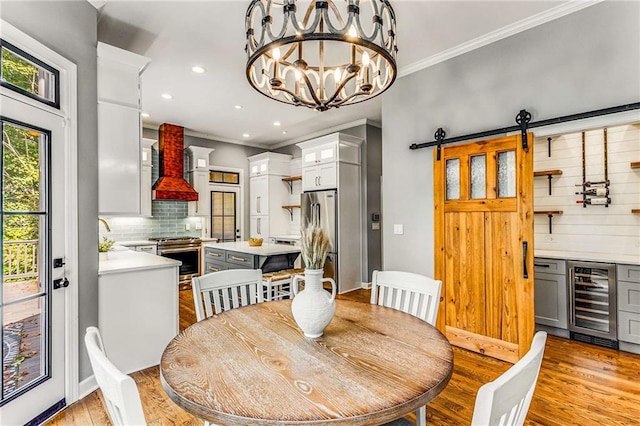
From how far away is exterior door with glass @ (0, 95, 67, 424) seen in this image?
1.84m

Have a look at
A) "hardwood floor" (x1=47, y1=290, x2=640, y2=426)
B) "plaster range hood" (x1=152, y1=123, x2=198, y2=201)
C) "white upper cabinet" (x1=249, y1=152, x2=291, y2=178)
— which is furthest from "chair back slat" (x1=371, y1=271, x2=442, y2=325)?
"white upper cabinet" (x1=249, y1=152, x2=291, y2=178)

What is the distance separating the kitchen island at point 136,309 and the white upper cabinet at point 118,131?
1.64 feet

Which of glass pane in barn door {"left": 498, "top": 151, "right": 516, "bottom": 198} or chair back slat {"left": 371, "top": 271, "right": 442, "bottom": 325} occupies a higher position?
glass pane in barn door {"left": 498, "top": 151, "right": 516, "bottom": 198}

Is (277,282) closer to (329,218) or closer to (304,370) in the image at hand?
(329,218)

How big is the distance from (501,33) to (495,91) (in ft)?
1.66

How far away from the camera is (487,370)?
271 centimetres

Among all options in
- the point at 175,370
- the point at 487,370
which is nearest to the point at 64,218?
A: the point at 175,370

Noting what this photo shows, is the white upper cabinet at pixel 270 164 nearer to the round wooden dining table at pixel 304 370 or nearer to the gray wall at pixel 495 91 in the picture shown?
the gray wall at pixel 495 91

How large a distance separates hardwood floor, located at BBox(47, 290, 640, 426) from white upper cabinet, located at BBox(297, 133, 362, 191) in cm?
328

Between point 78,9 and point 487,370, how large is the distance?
4.21 m

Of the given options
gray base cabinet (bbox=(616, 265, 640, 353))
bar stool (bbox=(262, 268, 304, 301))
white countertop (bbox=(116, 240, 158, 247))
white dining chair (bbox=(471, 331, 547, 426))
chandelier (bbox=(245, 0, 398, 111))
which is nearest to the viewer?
white dining chair (bbox=(471, 331, 547, 426))

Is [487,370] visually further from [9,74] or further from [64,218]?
[9,74]

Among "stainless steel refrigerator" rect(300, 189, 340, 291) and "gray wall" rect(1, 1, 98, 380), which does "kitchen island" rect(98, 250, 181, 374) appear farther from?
"stainless steel refrigerator" rect(300, 189, 340, 291)

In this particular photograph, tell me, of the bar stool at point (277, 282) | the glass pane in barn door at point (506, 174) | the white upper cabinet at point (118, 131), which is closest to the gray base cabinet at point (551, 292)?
the glass pane in barn door at point (506, 174)
